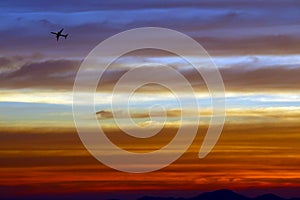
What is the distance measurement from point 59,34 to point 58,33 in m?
3.44

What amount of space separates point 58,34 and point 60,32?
1.85 meters

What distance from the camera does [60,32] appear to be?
199 meters

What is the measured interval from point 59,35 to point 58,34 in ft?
14.6

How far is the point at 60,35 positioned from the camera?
192 meters

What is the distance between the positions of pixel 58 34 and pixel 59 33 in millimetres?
1657

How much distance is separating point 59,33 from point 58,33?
0.92 metres

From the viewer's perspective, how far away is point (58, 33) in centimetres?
19938

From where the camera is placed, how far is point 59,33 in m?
198

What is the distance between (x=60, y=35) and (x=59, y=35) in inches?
41.1

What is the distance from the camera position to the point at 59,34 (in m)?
196

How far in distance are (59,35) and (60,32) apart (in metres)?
6.22

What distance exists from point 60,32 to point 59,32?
56 centimetres

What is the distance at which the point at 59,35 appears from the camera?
19250 centimetres
